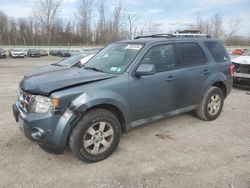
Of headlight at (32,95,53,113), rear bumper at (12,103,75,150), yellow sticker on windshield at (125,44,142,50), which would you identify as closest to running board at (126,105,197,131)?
rear bumper at (12,103,75,150)

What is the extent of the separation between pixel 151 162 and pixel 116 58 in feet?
6.12

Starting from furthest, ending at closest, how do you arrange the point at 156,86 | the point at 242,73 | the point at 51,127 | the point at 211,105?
the point at 242,73, the point at 211,105, the point at 156,86, the point at 51,127

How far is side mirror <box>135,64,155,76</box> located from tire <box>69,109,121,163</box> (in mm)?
782

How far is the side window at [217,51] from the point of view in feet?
17.8

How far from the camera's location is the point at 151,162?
374cm

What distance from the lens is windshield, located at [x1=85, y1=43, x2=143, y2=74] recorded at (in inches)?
164

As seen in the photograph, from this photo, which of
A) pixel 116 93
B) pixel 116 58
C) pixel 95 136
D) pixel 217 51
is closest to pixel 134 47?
pixel 116 58

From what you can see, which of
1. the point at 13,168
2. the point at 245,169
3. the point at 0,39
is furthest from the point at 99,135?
the point at 0,39

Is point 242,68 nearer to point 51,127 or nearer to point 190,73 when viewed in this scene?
point 190,73

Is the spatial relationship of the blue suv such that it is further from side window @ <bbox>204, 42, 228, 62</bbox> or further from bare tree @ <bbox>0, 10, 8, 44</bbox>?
bare tree @ <bbox>0, 10, 8, 44</bbox>

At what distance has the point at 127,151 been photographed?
4.09m

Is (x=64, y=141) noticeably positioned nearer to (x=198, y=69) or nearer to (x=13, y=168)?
(x=13, y=168)

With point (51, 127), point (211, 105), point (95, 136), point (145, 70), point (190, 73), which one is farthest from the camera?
point (211, 105)

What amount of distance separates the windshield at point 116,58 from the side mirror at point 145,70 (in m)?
0.22
